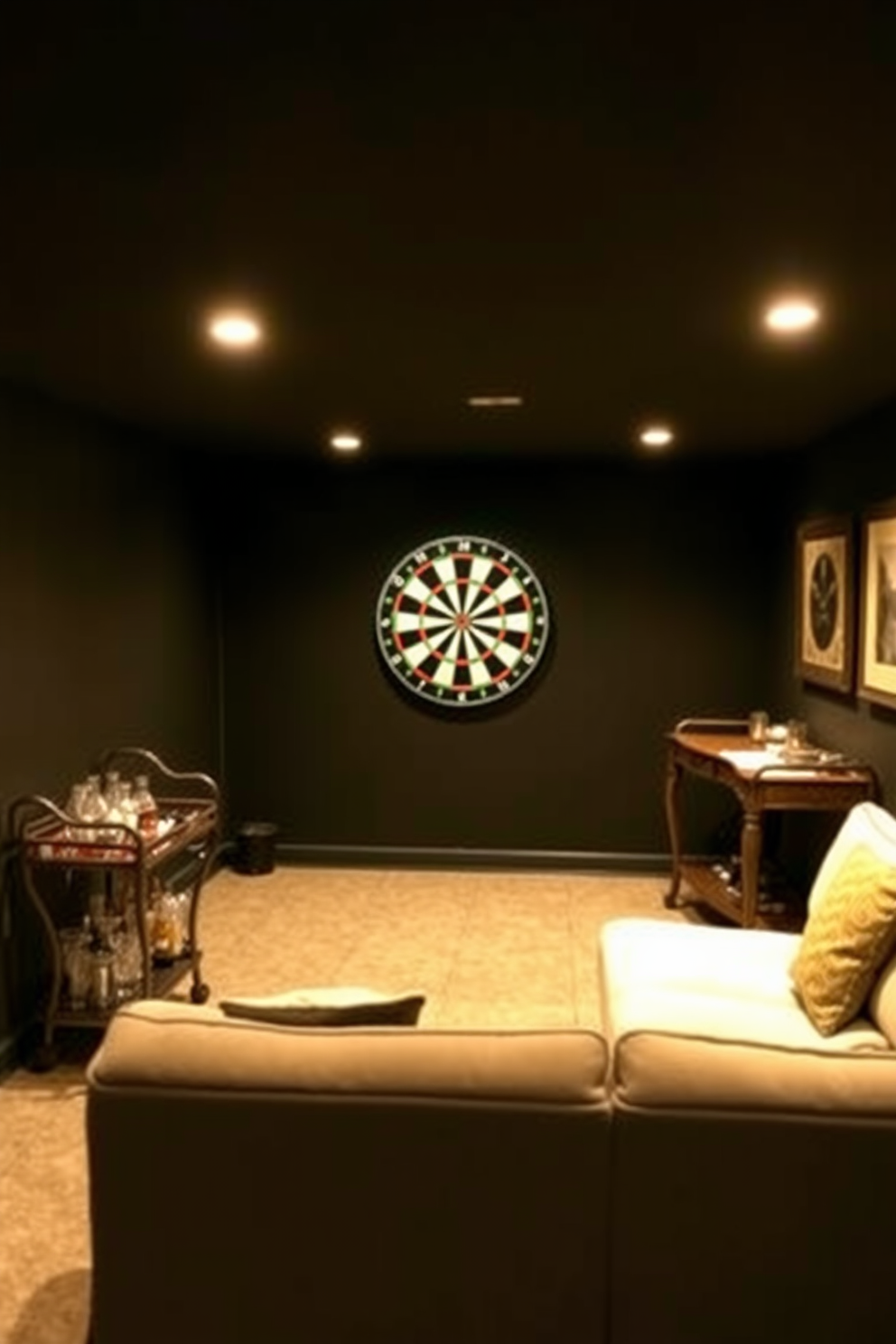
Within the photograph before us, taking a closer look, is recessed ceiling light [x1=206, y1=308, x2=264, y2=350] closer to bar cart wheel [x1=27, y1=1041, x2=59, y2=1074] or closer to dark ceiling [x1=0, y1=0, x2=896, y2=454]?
dark ceiling [x1=0, y1=0, x2=896, y2=454]

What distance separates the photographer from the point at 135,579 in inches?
185

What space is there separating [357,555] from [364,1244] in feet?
14.6

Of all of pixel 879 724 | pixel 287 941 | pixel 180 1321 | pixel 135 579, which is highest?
pixel 135 579

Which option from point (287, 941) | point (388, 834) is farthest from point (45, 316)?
point (388, 834)

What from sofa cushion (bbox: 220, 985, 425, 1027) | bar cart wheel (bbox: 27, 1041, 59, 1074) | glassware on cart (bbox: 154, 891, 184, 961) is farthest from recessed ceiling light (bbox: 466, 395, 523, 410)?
bar cart wheel (bbox: 27, 1041, 59, 1074)

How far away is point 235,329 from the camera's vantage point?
2.87m

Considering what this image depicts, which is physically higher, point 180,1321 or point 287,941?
point 180,1321

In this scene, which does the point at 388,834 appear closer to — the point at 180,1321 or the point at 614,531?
the point at 614,531

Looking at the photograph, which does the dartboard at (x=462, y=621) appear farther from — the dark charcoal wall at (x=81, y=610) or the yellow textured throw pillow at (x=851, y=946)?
the yellow textured throw pillow at (x=851, y=946)

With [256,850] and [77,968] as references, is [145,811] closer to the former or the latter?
[77,968]

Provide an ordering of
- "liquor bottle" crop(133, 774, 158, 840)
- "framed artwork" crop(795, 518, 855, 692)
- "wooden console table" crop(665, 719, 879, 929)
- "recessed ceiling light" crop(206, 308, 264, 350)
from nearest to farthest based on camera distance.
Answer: "recessed ceiling light" crop(206, 308, 264, 350), "liquor bottle" crop(133, 774, 158, 840), "wooden console table" crop(665, 719, 879, 929), "framed artwork" crop(795, 518, 855, 692)

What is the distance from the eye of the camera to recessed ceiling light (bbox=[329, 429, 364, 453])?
483 cm

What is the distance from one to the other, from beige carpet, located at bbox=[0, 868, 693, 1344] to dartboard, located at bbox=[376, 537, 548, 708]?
103cm

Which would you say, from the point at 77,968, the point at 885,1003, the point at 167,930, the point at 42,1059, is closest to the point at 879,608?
the point at 885,1003
